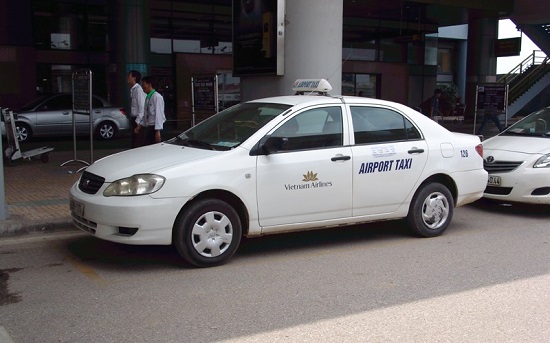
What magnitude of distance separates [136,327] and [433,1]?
19.8 m

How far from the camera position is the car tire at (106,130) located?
711 inches

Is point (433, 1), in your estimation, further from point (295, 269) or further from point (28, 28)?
point (295, 269)

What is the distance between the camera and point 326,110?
6504 mm

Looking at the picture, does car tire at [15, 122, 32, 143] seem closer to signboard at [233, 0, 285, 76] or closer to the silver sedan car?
the silver sedan car

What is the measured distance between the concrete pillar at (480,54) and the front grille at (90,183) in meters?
23.3

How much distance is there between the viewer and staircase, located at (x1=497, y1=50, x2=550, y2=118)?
2892cm

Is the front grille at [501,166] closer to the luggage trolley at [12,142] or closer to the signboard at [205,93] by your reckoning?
the signboard at [205,93]

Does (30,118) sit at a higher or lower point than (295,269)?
higher

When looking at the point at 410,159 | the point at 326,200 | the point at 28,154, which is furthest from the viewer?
the point at 28,154

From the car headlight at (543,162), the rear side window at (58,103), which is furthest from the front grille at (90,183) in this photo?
the rear side window at (58,103)

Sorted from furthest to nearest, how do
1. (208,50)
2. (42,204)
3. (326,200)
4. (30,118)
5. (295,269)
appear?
(208,50), (30,118), (42,204), (326,200), (295,269)

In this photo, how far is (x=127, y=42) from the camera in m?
20.2

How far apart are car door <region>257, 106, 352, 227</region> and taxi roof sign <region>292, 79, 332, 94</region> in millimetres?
929

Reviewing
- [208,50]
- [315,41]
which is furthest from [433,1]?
[315,41]
